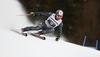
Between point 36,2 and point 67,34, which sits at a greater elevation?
point 36,2

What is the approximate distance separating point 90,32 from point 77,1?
7.77 feet

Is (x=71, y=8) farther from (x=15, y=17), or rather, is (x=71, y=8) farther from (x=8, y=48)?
(x=8, y=48)

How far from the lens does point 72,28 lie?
428 inches

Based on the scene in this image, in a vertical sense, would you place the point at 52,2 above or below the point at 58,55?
above

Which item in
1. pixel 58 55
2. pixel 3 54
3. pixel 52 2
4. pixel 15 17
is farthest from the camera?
pixel 52 2

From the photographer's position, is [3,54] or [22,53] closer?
[3,54]

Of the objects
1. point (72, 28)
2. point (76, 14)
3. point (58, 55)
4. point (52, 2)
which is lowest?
point (58, 55)

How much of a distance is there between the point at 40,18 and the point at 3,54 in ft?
24.3

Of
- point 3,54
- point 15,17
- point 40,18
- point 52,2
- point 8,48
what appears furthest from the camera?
point 52,2

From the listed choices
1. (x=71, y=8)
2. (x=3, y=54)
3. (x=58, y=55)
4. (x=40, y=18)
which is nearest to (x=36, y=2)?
(x=40, y=18)

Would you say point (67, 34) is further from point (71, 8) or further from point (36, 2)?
point (36, 2)

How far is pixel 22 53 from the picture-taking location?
1.92 meters

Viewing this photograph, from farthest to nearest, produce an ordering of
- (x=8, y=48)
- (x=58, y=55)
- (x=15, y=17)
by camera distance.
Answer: (x=15, y=17), (x=58, y=55), (x=8, y=48)

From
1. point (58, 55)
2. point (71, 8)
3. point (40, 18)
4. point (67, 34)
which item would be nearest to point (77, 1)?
point (71, 8)
